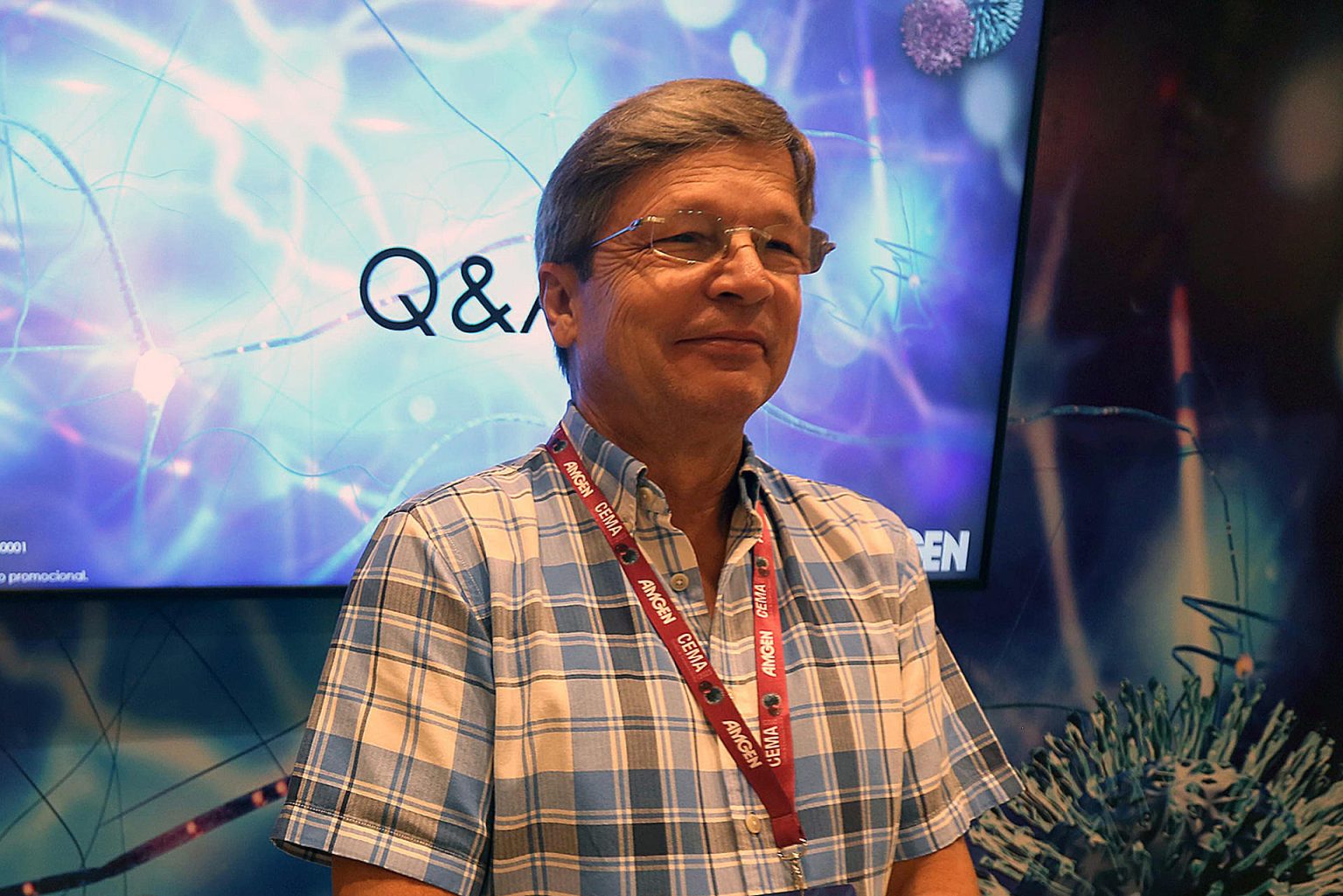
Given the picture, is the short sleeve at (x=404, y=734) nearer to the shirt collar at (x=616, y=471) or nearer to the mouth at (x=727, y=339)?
the shirt collar at (x=616, y=471)

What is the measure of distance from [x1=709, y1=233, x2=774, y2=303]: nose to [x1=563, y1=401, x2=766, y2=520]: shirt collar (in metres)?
0.22

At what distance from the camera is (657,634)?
3.96 ft

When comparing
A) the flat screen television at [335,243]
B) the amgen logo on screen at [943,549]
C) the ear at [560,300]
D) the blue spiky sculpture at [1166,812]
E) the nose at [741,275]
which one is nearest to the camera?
the nose at [741,275]

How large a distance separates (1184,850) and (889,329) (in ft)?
4.73

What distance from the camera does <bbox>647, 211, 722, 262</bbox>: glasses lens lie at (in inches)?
49.8

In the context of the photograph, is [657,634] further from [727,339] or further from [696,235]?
[696,235]

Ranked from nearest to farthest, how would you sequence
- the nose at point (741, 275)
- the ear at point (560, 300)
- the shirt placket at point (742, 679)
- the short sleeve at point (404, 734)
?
the short sleeve at point (404, 734) < the shirt placket at point (742, 679) < the nose at point (741, 275) < the ear at point (560, 300)

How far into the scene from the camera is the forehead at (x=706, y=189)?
1268mm

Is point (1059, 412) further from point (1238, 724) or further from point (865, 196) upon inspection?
point (1238, 724)

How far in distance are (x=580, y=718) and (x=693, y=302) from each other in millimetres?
477

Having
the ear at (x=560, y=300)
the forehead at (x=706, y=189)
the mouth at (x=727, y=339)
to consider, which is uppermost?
the forehead at (x=706, y=189)

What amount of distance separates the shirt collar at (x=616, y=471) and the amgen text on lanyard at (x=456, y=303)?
78 centimetres

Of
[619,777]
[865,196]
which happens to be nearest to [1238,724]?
[865,196]

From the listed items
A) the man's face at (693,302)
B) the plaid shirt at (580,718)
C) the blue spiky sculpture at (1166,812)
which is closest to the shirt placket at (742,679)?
the plaid shirt at (580,718)
